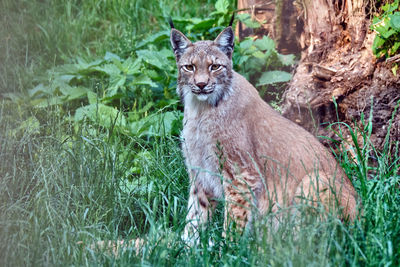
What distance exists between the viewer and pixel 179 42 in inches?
181

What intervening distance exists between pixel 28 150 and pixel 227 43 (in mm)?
1846

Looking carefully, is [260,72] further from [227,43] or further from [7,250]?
[7,250]

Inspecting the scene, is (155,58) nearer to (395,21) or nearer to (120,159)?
(120,159)

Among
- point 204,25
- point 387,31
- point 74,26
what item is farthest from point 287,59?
point 74,26

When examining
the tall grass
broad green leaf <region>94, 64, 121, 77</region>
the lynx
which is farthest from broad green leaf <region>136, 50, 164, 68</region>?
the lynx

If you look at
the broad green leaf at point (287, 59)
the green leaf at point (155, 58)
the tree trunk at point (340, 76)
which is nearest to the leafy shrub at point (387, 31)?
the tree trunk at point (340, 76)

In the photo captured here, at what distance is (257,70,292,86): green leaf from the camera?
5.73 meters

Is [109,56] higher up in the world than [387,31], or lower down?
lower down

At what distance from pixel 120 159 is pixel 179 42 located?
1.20 meters

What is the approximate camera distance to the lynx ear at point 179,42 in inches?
179

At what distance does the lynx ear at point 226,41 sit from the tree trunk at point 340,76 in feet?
2.71

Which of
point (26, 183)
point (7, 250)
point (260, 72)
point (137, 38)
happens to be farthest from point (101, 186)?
point (137, 38)

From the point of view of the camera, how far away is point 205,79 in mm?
4309

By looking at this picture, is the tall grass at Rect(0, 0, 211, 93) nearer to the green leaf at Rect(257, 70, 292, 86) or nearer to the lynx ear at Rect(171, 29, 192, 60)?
the green leaf at Rect(257, 70, 292, 86)
